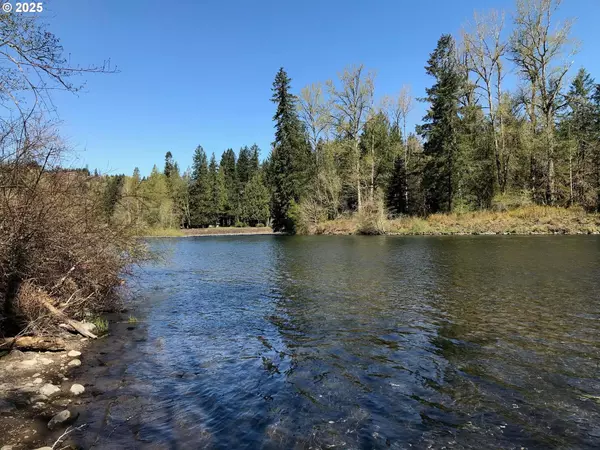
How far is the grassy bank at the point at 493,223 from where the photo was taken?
36.5m

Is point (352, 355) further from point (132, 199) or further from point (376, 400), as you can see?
point (132, 199)

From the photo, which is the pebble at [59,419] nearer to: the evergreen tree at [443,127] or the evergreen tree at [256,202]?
the evergreen tree at [443,127]

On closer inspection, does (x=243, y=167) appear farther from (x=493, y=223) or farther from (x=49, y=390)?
(x=49, y=390)

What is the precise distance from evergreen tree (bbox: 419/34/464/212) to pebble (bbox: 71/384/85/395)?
153 ft

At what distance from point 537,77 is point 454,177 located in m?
13.2

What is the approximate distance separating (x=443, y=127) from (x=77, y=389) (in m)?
48.1

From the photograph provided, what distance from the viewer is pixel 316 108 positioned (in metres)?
57.9

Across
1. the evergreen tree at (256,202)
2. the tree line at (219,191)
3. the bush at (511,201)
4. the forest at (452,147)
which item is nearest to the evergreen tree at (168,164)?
the tree line at (219,191)

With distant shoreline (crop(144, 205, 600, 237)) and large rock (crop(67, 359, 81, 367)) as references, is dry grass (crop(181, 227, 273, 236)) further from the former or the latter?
large rock (crop(67, 359, 81, 367))

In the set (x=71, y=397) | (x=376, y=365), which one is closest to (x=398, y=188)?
(x=376, y=365)

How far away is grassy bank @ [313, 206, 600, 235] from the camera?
36500 mm

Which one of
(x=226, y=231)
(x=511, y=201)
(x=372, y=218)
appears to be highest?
(x=511, y=201)

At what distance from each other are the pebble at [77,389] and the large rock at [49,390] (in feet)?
0.65

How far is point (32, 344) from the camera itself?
24.4ft
